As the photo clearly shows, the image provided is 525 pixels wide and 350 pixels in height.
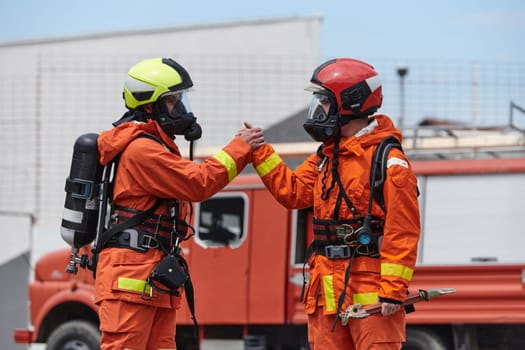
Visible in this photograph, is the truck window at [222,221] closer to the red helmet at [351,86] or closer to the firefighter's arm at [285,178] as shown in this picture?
the firefighter's arm at [285,178]

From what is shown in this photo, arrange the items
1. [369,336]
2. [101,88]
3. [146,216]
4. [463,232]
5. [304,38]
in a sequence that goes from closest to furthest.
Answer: [369,336]
[146,216]
[463,232]
[101,88]
[304,38]

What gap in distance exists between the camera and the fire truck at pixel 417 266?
1007 centimetres

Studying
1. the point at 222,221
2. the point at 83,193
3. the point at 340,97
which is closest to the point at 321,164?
the point at 340,97

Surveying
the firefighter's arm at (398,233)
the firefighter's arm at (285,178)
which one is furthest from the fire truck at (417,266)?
the firefighter's arm at (398,233)

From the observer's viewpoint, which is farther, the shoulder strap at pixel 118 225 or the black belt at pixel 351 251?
the shoulder strap at pixel 118 225

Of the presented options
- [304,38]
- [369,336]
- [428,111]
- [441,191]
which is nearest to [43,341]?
[441,191]

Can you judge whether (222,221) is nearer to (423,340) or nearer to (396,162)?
(423,340)

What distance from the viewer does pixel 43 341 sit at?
38.2 ft

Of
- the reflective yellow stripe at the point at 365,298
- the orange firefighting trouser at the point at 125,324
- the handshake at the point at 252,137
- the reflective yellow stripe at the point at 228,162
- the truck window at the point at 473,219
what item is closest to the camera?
the reflective yellow stripe at the point at 365,298

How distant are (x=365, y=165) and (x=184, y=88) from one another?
1223 millimetres

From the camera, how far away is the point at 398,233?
5496mm

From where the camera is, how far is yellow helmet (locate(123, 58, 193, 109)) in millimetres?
6105

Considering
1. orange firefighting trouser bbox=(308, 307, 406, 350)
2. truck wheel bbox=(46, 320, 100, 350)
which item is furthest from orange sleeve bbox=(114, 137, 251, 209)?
truck wheel bbox=(46, 320, 100, 350)

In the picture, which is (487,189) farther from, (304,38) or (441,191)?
(304,38)
